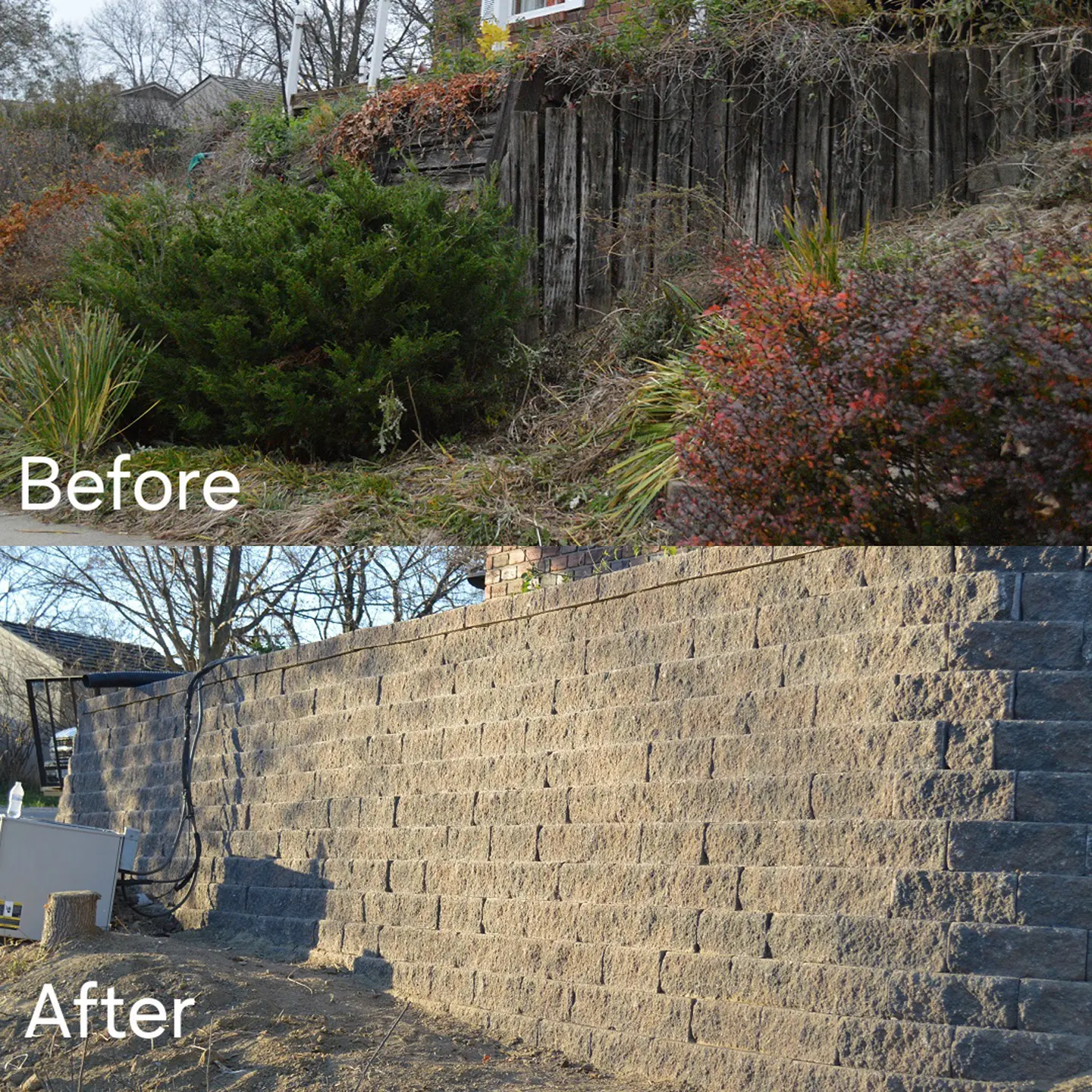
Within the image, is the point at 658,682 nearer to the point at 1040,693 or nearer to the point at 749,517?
the point at 749,517

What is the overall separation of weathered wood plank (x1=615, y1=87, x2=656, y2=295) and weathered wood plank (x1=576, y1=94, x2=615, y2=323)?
8cm

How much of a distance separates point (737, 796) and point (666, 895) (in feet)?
1.58

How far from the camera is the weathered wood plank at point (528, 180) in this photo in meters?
10.1

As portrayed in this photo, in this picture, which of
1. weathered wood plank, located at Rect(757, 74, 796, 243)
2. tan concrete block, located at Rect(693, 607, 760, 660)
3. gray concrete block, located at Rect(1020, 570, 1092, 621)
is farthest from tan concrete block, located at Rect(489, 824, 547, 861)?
weathered wood plank, located at Rect(757, 74, 796, 243)

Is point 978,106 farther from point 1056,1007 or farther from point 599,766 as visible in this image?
point 1056,1007

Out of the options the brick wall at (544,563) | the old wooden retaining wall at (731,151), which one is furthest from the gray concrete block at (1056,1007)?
the old wooden retaining wall at (731,151)

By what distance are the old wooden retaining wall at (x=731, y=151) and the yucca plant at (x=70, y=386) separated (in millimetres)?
3174

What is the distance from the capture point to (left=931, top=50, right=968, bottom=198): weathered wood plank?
29.8 ft

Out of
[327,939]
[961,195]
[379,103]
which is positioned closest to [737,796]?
[327,939]

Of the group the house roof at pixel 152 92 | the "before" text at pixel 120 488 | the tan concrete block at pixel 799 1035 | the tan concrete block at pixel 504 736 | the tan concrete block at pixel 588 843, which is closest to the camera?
the tan concrete block at pixel 799 1035

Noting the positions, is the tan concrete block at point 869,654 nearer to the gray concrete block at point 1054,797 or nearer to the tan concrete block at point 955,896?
the gray concrete block at point 1054,797

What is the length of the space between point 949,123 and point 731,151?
1595 mm

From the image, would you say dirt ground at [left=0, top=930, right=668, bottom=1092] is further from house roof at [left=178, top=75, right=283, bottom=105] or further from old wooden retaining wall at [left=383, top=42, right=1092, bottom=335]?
house roof at [left=178, top=75, right=283, bottom=105]

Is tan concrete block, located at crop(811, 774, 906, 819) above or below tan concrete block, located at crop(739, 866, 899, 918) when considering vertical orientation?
above
